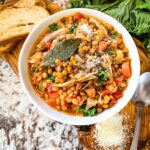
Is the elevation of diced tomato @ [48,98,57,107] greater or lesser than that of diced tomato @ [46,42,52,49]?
lesser

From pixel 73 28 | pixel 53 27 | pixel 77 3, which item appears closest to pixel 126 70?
pixel 73 28

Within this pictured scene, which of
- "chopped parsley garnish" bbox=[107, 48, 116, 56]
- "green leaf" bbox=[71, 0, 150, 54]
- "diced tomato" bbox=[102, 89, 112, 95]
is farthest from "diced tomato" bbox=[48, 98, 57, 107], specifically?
"green leaf" bbox=[71, 0, 150, 54]

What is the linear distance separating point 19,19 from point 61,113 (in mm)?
673

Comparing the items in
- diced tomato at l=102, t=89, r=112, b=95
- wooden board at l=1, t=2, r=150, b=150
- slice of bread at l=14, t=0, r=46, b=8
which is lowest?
wooden board at l=1, t=2, r=150, b=150

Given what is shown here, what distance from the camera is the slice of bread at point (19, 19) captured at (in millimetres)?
2438

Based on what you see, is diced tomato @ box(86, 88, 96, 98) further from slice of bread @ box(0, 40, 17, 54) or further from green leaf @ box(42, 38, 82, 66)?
slice of bread @ box(0, 40, 17, 54)

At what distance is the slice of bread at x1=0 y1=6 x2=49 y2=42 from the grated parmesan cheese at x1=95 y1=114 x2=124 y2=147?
28.2 inches

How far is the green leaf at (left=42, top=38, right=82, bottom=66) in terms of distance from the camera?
2150 millimetres

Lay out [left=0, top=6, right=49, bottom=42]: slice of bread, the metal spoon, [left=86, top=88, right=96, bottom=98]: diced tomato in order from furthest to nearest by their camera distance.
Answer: [left=0, top=6, right=49, bottom=42]: slice of bread → the metal spoon → [left=86, top=88, right=96, bottom=98]: diced tomato

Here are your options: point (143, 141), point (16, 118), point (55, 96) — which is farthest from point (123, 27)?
point (16, 118)

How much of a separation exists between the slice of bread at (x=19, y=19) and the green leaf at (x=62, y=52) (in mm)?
327

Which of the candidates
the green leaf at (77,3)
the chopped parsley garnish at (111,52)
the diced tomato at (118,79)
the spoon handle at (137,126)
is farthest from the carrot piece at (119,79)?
the green leaf at (77,3)

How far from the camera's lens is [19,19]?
247 cm

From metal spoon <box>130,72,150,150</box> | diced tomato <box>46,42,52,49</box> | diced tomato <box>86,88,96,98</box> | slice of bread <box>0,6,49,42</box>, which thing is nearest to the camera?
diced tomato <box>86,88,96,98</box>
